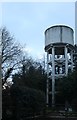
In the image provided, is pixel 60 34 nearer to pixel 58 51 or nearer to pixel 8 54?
pixel 58 51

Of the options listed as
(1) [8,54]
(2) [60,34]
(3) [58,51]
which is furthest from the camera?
(3) [58,51]

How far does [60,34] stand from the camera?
4516 cm

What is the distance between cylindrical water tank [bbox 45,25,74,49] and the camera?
147 ft

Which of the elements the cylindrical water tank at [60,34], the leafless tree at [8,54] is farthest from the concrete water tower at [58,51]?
the leafless tree at [8,54]

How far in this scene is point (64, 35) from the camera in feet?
148

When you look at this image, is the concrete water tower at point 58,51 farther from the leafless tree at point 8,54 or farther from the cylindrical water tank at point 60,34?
the leafless tree at point 8,54

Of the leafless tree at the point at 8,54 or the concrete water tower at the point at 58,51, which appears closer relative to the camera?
the leafless tree at the point at 8,54

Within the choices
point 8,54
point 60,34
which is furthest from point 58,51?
point 8,54

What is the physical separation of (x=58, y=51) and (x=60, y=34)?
4.95m

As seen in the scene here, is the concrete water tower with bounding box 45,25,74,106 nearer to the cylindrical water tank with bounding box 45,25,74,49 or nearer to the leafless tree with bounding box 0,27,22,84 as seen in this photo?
the cylindrical water tank with bounding box 45,25,74,49

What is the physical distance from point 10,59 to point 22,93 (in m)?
5.97

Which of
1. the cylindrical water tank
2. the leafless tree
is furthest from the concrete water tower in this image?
the leafless tree

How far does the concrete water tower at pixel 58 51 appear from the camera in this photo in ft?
148

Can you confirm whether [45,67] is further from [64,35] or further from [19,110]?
[19,110]
